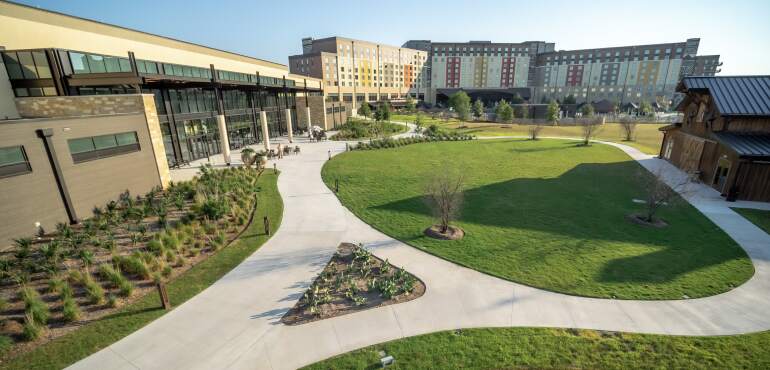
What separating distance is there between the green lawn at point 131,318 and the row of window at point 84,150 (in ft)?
26.9

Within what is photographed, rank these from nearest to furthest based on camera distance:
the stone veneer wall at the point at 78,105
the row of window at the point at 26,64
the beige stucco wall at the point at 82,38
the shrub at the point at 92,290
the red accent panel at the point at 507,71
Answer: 1. the shrub at the point at 92,290
2. the stone veneer wall at the point at 78,105
3. the row of window at the point at 26,64
4. the beige stucco wall at the point at 82,38
5. the red accent panel at the point at 507,71

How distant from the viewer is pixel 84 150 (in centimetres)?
1449

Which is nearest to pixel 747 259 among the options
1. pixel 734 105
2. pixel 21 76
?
pixel 734 105

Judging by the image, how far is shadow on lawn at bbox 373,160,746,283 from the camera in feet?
37.3

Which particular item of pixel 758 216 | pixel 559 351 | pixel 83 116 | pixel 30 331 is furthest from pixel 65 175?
pixel 758 216

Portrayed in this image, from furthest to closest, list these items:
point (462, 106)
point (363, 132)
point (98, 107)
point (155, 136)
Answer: point (462, 106), point (363, 132), point (155, 136), point (98, 107)

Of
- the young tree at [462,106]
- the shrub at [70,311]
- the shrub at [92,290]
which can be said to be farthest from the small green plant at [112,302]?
the young tree at [462,106]

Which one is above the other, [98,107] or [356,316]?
[98,107]

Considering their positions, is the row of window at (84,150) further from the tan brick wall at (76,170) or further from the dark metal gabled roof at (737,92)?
the dark metal gabled roof at (737,92)

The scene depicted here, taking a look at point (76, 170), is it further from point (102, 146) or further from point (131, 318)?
point (131, 318)

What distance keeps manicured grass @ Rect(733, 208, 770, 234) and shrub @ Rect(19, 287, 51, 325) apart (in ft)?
88.5

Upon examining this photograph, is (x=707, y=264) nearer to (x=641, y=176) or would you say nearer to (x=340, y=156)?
(x=641, y=176)

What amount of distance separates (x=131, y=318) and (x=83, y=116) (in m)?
11.6

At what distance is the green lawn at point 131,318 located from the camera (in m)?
7.14
